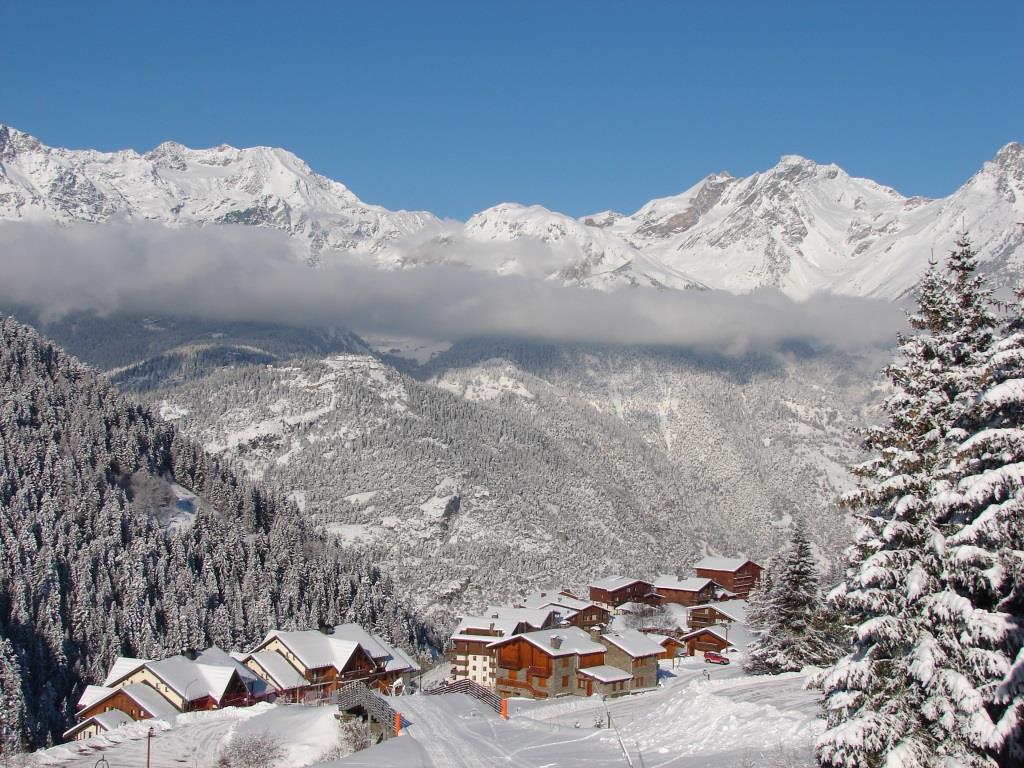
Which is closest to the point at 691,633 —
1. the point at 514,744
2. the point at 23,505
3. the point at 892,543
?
the point at 514,744

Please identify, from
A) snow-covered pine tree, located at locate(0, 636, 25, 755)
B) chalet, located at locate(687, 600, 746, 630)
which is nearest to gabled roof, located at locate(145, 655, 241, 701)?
snow-covered pine tree, located at locate(0, 636, 25, 755)

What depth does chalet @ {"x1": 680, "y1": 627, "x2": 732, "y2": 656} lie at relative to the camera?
112m

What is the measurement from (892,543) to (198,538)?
120950 mm

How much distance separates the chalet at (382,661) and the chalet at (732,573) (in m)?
86.0

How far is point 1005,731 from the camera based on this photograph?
1689 centimetres

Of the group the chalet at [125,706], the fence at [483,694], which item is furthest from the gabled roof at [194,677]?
the fence at [483,694]

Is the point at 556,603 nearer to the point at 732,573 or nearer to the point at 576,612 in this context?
the point at 576,612

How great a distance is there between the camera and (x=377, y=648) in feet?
308

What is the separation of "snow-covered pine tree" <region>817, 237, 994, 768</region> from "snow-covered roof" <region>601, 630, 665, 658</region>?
64886 millimetres

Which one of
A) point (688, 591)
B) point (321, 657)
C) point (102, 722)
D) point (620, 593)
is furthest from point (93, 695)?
point (688, 591)

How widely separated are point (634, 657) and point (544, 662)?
9.03m

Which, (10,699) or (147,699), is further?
(10,699)

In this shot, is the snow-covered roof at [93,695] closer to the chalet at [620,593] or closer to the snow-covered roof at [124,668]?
the snow-covered roof at [124,668]

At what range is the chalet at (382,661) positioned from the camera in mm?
90312
